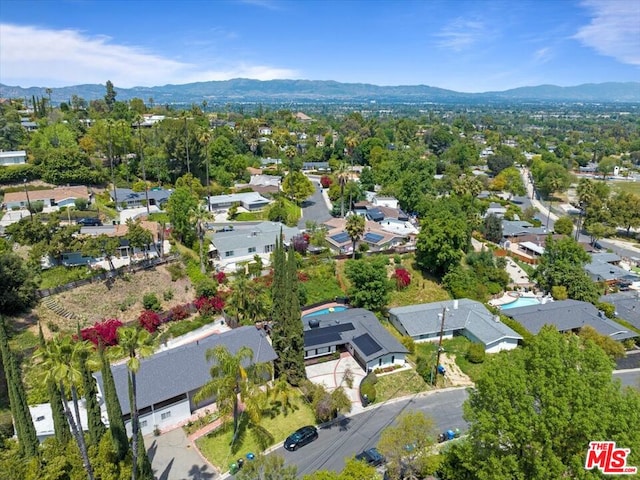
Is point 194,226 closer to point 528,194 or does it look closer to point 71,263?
point 71,263

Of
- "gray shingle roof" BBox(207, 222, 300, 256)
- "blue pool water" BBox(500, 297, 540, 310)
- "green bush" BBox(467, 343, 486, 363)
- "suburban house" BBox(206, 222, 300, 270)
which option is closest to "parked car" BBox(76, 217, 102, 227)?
"suburban house" BBox(206, 222, 300, 270)

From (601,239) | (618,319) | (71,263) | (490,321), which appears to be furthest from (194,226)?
(601,239)

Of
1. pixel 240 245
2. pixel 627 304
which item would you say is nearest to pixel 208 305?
pixel 240 245

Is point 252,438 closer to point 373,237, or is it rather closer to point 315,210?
point 373,237

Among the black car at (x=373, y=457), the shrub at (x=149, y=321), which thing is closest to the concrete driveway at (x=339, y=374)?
the black car at (x=373, y=457)

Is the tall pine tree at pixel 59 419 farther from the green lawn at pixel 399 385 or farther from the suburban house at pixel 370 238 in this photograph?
the suburban house at pixel 370 238
